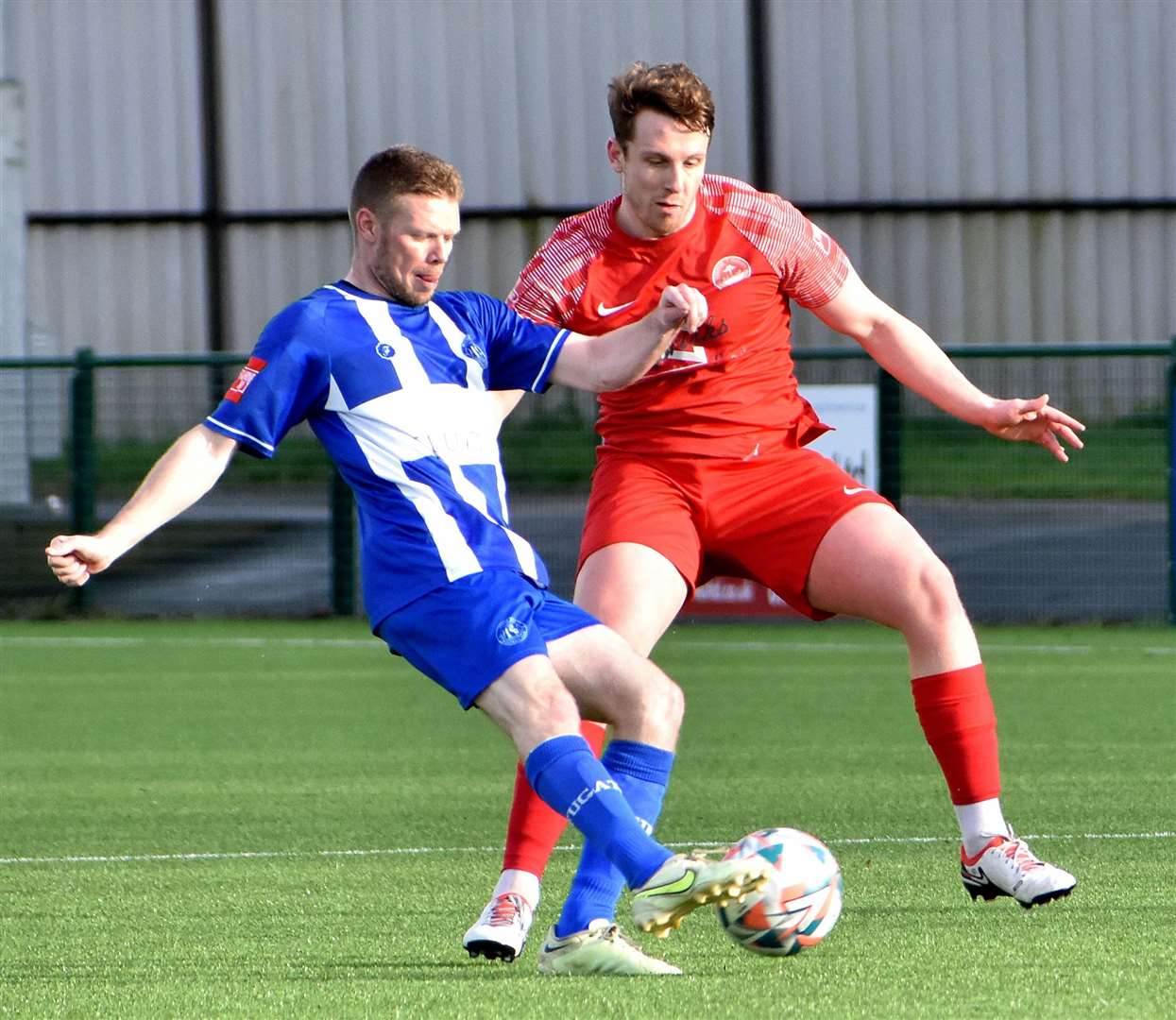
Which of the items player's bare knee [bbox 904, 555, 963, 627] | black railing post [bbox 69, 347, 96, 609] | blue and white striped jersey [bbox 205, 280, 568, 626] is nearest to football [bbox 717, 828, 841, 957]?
A: blue and white striped jersey [bbox 205, 280, 568, 626]

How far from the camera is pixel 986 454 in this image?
50.9 ft

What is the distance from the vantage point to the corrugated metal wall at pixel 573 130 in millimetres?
24312

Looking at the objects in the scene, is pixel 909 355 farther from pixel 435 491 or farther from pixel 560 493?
pixel 560 493

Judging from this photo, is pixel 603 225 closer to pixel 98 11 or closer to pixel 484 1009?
pixel 484 1009

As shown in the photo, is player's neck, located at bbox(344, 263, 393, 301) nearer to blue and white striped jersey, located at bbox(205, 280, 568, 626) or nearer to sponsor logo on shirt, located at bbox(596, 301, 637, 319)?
blue and white striped jersey, located at bbox(205, 280, 568, 626)

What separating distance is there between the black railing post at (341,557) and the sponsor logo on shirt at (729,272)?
959 cm

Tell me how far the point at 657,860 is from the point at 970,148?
21603 mm

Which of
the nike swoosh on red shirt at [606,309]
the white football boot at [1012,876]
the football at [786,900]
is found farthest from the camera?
the nike swoosh on red shirt at [606,309]

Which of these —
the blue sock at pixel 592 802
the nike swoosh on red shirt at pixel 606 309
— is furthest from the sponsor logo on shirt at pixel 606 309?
the blue sock at pixel 592 802

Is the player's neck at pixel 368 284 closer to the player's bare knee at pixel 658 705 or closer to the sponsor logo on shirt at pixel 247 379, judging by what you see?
the sponsor logo on shirt at pixel 247 379

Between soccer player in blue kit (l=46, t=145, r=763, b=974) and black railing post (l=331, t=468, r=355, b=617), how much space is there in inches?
398

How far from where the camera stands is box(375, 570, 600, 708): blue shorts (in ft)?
13.7

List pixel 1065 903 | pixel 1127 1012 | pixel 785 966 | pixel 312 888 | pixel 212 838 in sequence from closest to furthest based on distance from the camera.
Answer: pixel 1127 1012 < pixel 785 966 < pixel 1065 903 < pixel 312 888 < pixel 212 838

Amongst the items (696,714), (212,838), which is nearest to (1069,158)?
(696,714)
